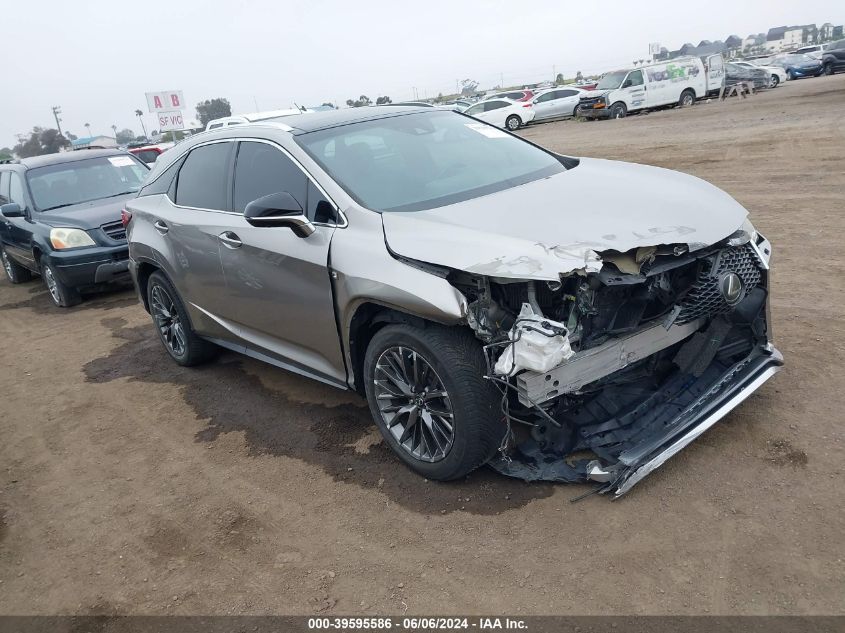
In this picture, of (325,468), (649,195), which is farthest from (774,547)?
(325,468)

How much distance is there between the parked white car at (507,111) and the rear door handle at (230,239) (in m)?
26.3

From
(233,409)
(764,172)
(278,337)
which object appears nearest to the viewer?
(278,337)

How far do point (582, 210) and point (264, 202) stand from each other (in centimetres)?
167

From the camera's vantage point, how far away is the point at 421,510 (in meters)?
3.43

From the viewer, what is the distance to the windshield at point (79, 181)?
30.0ft

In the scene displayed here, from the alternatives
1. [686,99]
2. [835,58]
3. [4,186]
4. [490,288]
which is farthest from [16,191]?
[835,58]

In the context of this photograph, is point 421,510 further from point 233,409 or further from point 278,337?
point 233,409

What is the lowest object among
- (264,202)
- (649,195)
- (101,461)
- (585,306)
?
(101,461)

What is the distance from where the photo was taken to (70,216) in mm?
8602

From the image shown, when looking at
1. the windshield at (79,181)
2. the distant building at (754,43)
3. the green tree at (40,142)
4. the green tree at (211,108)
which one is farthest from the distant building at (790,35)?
the windshield at (79,181)

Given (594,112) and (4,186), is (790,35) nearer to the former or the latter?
(594,112)

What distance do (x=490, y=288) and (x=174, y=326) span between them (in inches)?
140

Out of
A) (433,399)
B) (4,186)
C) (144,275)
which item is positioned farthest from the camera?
(4,186)

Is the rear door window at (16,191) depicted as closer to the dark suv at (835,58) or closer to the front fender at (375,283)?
the front fender at (375,283)
